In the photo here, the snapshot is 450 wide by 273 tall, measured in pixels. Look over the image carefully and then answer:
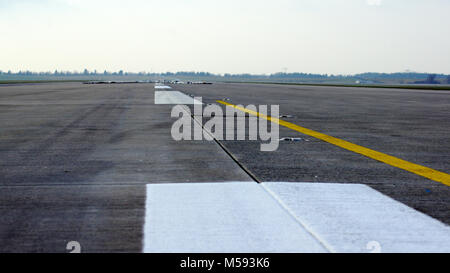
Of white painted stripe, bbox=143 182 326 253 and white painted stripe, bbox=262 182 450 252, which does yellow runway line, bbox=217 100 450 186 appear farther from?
white painted stripe, bbox=143 182 326 253

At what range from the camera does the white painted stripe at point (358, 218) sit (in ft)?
12.2

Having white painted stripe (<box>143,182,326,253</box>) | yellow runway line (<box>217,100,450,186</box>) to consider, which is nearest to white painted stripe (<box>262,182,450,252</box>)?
white painted stripe (<box>143,182,326,253</box>)

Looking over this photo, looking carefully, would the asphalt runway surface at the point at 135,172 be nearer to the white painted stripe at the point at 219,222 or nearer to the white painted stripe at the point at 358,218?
the white painted stripe at the point at 219,222

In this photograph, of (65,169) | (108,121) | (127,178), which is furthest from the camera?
(108,121)

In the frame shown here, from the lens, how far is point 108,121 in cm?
1332

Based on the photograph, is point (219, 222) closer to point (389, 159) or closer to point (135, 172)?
point (135, 172)

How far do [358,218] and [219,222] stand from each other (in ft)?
4.05

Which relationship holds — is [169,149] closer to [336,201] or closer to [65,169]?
[65,169]

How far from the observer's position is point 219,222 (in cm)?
422

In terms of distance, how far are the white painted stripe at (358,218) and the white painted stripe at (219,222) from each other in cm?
18

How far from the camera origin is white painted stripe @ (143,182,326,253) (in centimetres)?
361

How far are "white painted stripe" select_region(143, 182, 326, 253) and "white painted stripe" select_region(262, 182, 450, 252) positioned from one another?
0.58 ft

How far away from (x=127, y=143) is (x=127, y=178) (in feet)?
10.2
